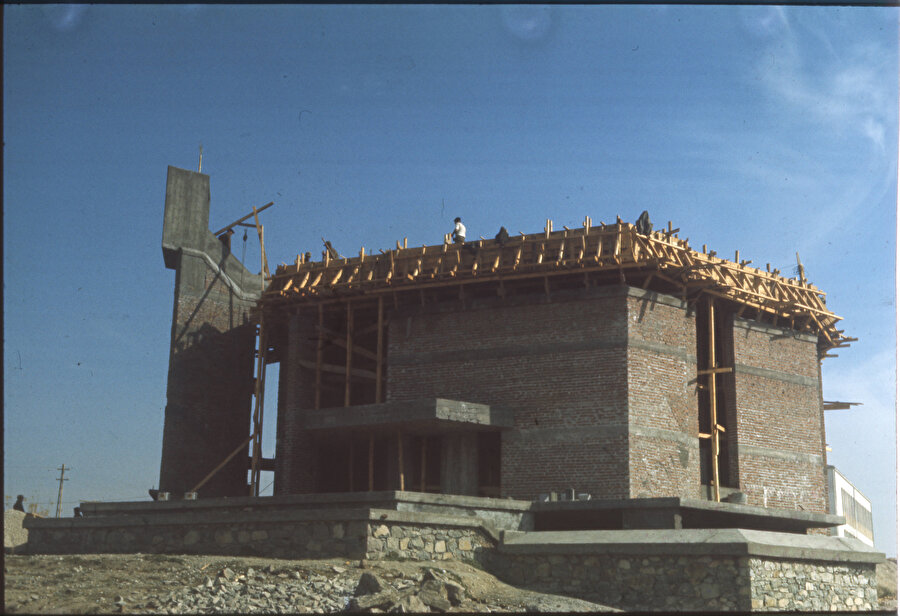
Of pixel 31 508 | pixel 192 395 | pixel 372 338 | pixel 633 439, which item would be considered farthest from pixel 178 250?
pixel 633 439

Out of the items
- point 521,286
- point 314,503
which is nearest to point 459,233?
point 521,286

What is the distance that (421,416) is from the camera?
24.4 meters

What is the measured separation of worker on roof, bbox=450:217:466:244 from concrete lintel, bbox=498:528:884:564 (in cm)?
935

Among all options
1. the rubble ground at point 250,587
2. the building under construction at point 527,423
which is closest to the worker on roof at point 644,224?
the building under construction at point 527,423

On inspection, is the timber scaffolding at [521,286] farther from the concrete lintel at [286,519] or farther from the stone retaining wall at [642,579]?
the stone retaining wall at [642,579]

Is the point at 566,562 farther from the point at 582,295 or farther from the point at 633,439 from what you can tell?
the point at 582,295

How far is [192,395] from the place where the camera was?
3089cm

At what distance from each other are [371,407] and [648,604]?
9.51m

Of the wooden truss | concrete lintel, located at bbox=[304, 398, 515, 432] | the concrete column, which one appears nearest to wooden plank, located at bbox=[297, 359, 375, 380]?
the wooden truss

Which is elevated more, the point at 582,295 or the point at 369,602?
the point at 582,295

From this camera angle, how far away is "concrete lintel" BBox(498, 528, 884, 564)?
60.8 feet

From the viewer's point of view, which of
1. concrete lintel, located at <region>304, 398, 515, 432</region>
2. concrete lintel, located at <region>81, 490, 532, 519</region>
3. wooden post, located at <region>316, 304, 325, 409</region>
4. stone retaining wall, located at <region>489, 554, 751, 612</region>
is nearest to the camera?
stone retaining wall, located at <region>489, 554, 751, 612</region>

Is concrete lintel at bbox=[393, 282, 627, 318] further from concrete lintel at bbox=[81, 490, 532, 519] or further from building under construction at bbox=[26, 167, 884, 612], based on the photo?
concrete lintel at bbox=[81, 490, 532, 519]

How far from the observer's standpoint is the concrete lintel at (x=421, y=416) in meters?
24.4
